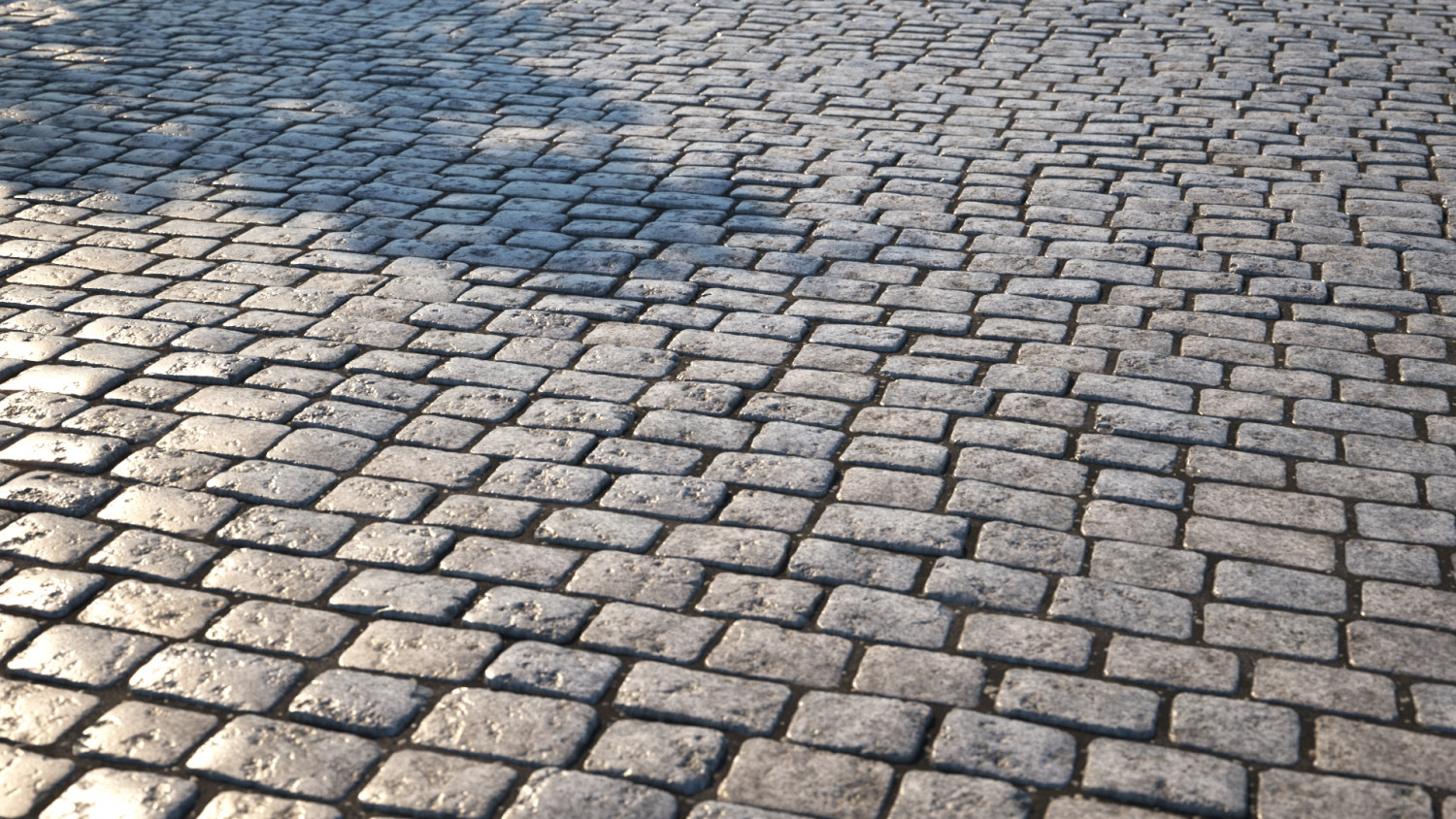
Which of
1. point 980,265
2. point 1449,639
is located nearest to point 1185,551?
point 1449,639

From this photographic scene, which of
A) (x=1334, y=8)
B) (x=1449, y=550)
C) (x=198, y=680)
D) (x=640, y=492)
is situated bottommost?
(x=1334, y=8)

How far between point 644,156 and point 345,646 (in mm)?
3850

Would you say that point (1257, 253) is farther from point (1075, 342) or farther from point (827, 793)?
point (827, 793)

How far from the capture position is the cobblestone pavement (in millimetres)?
2779

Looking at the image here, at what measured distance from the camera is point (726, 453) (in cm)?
391

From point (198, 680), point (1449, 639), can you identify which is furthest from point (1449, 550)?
point (198, 680)

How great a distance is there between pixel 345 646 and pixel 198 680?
31 centimetres

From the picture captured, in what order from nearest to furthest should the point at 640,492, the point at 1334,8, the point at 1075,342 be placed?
the point at 640,492 < the point at 1075,342 < the point at 1334,8

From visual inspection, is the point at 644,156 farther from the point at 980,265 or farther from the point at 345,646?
the point at 345,646

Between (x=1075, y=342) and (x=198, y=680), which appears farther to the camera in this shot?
(x=1075, y=342)

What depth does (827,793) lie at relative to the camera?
265 cm

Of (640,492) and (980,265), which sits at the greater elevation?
(640,492)

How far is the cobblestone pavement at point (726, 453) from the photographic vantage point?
2779 mm

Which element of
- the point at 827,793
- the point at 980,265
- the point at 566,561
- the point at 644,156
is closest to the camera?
the point at 827,793
